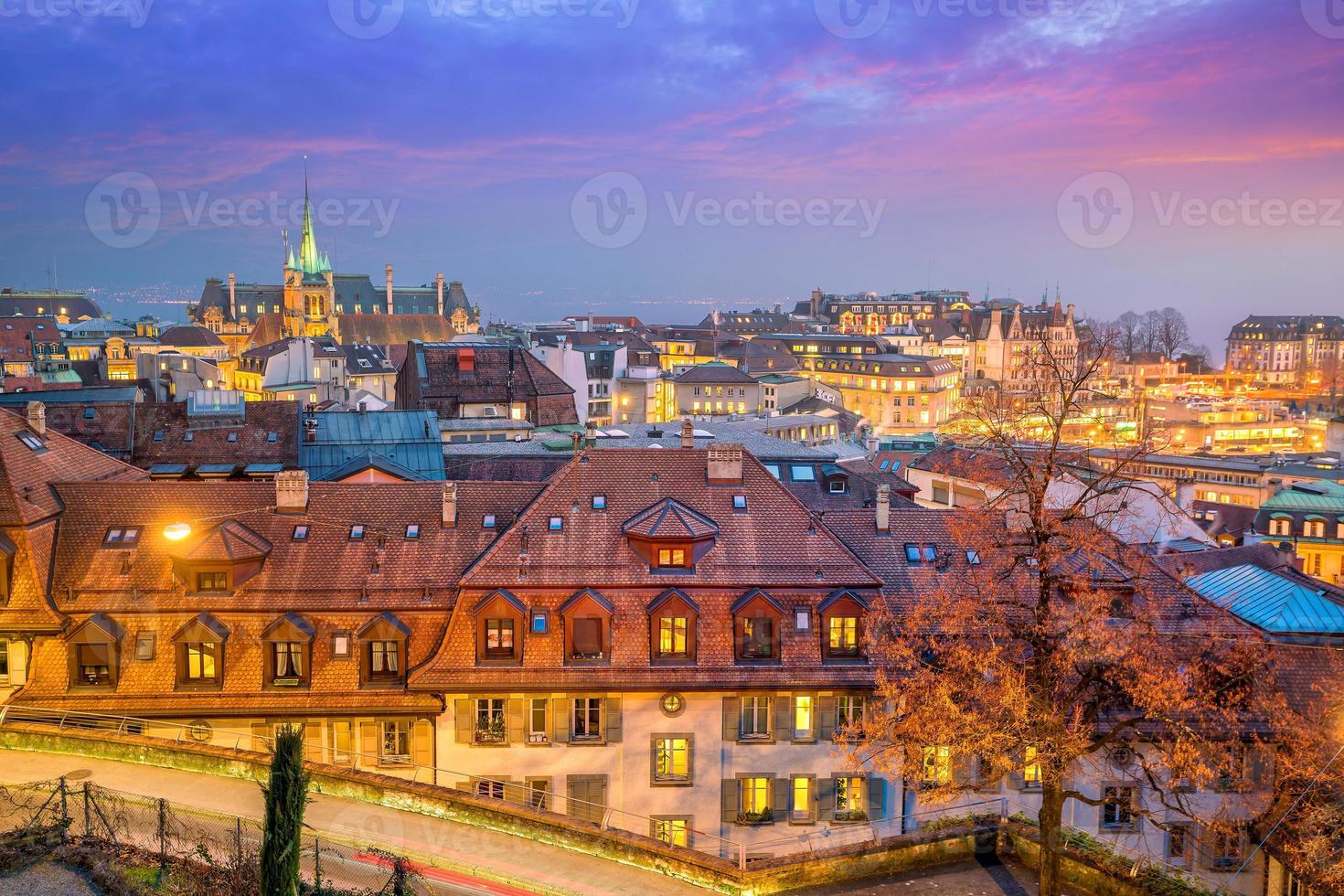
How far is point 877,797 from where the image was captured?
3209 cm

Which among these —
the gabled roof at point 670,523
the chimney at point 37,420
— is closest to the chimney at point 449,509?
the gabled roof at point 670,523

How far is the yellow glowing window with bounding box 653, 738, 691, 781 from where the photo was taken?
31594 mm

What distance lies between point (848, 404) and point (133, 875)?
16136cm

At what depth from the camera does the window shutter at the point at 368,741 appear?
103 feet

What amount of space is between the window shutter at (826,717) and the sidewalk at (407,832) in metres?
11.1

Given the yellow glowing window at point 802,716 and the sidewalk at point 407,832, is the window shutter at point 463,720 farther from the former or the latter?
the yellow glowing window at point 802,716

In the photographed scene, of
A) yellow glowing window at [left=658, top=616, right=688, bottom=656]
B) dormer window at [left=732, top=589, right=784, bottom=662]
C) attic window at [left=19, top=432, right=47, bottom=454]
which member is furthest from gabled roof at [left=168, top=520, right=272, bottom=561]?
dormer window at [left=732, top=589, right=784, bottom=662]

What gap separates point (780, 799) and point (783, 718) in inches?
95.8

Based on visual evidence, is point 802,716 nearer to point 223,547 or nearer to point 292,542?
point 292,542

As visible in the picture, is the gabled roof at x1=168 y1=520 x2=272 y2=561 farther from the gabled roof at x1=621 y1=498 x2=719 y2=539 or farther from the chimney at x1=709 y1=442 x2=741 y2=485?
the chimney at x1=709 y1=442 x2=741 y2=485

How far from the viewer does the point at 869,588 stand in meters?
33.1

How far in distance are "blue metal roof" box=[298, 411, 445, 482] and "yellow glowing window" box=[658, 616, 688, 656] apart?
2226 centimetres

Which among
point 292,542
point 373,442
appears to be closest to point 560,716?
point 292,542

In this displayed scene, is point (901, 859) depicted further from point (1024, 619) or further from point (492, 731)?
point (492, 731)
